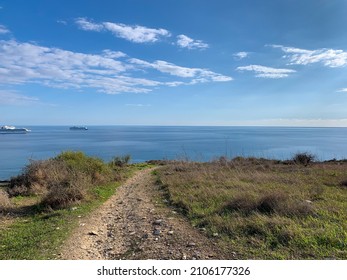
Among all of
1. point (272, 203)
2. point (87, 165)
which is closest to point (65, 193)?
point (87, 165)

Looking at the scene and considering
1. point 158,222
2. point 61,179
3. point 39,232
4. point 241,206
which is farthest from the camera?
point 61,179

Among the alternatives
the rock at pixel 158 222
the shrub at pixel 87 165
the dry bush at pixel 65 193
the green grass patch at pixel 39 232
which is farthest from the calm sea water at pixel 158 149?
the rock at pixel 158 222

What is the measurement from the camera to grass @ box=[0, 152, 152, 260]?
5855 mm

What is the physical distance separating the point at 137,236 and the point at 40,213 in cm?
432

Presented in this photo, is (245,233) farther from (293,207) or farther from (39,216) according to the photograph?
(39,216)

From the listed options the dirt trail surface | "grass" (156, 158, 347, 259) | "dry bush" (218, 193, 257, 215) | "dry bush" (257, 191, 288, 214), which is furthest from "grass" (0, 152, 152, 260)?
"dry bush" (257, 191, 288, 214)

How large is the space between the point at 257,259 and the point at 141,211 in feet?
16.0

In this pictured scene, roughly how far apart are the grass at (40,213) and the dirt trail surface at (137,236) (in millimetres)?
401

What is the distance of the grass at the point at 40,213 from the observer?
586 centimetres

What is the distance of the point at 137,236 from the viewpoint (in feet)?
21.9

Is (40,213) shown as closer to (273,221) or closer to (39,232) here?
(39,232)

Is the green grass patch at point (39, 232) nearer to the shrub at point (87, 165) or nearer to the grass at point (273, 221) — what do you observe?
the grass at point (273, 221)

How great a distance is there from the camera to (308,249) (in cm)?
517
